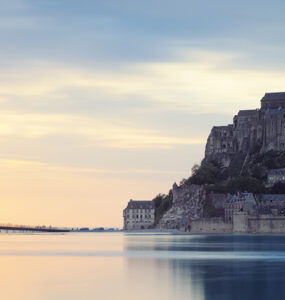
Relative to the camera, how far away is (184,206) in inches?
5468

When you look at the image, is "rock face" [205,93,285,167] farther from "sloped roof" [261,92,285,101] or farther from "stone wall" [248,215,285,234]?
"stone wall" [248,215,285,234]

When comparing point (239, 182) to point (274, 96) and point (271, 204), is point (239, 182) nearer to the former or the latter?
point (271, 204)

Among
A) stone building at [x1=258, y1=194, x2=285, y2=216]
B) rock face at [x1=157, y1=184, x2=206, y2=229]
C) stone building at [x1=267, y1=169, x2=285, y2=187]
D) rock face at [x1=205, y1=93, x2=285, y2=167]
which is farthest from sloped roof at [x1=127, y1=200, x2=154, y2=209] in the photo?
stone building at [x1=258, y1=194, x2=285, y2=216]

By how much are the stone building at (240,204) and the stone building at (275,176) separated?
626cm

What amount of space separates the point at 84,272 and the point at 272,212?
72.3 metres

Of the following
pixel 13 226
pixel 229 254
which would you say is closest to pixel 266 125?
pixel 13 226

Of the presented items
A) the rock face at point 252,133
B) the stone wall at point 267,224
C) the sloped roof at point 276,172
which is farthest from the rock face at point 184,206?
the stone wall at point 267,224

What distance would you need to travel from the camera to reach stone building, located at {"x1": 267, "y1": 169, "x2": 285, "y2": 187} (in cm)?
12825

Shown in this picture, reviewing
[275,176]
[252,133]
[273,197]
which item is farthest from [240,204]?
[252,133]

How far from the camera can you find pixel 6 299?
37.2m

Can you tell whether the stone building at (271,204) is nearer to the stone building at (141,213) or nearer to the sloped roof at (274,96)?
the sloped roof at (274,96)

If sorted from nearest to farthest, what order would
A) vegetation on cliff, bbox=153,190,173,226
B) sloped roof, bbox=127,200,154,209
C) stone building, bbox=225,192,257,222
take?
stone building, bbox=225,192,257,222, vegetation on cliff, bbox=153,190,173,226, sloped roof, bbox=127,200,154,209

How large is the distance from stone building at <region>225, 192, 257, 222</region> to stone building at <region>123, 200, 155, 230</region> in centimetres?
A: 4117

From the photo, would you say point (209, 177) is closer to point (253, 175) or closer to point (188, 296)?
point (253, 175)
